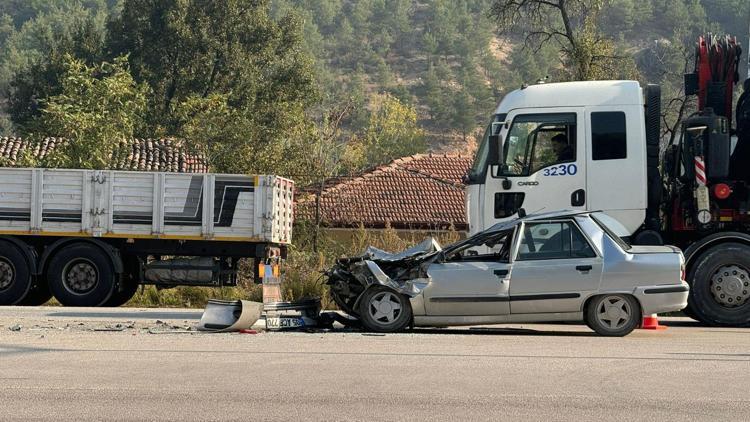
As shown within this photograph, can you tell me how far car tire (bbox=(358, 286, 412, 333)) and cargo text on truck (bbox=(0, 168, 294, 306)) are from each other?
26.2ft

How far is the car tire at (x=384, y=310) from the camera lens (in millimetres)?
14094

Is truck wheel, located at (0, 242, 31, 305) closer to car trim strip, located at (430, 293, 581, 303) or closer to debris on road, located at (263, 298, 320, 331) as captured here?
debris on road, located at (263, 298, 320, 331)

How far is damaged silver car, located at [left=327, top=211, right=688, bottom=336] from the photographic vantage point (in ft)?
45.4

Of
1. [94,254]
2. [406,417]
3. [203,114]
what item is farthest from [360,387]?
[203,114]

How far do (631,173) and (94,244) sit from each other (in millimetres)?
10801

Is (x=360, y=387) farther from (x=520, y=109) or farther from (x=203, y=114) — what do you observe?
(x=203, y=114)

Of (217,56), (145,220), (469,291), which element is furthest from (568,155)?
(217,56)

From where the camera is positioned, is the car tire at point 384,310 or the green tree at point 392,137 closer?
the car tire at point 384,310

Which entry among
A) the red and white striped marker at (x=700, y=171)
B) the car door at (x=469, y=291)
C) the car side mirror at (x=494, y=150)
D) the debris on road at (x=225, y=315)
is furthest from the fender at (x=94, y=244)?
the red and white striped marker at (x=700, y=171)

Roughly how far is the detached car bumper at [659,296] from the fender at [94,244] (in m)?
11.3

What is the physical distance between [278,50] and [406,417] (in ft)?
190

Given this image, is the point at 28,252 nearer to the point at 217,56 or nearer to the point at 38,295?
the point at 38,295

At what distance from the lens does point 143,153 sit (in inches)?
1742

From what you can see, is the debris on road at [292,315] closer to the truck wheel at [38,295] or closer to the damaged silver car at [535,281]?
the damaged silver car at [535,281]
